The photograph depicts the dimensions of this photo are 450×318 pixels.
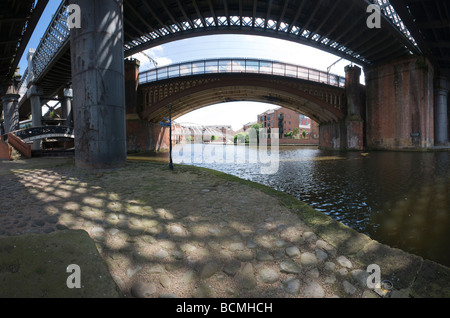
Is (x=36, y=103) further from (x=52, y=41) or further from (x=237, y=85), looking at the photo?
(x=237, y=85)

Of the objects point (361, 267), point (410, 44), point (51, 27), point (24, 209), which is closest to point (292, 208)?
point (361, 267)

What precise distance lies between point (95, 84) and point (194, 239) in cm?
931

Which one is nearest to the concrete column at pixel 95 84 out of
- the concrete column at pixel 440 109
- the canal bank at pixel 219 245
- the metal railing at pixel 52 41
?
the canal bank at pixel 219 245

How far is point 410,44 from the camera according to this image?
72.3 ft

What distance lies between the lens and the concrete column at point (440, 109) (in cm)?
2956

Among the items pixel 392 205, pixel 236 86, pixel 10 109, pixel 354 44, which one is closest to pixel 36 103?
pixel 10 109

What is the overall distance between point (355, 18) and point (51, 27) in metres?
31.7

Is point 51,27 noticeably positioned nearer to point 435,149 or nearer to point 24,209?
point 24,209

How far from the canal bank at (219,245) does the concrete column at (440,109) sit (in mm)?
39550

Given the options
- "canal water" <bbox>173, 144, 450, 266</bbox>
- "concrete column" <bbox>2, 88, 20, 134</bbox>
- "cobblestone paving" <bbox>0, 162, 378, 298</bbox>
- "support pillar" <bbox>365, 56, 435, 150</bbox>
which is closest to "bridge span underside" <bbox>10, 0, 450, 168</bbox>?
"support pillar" <bbox>365, 56, 435, 150</bbox>

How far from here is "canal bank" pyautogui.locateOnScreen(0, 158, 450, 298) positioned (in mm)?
2082

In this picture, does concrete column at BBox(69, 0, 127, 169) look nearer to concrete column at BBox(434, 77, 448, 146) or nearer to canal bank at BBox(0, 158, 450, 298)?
canal bank at BBox(0, 158, 450, 298)

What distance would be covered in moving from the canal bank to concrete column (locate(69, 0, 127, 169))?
4362 mm

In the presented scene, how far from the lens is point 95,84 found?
920 cm
